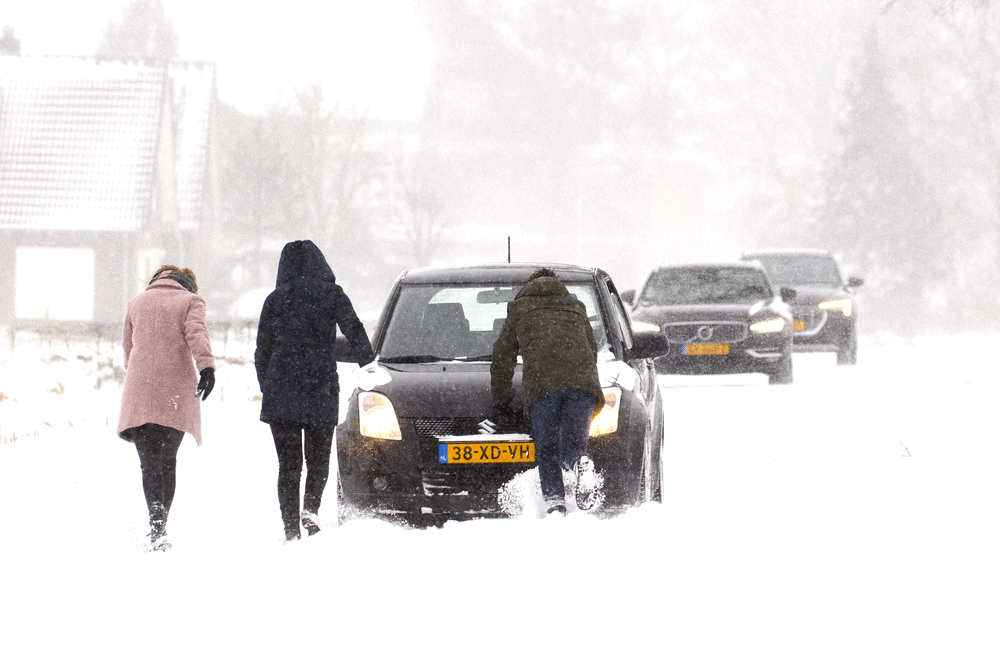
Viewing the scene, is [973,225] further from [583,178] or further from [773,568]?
[773,568]

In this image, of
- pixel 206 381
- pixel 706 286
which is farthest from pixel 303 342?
pixel 706 286

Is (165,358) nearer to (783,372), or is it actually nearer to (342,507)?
(342,507)

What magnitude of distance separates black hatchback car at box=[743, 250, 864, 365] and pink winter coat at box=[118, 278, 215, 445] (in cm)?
1530

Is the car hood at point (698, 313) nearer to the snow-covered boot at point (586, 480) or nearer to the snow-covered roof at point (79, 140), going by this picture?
the snow-covered boot at point (586, 480)

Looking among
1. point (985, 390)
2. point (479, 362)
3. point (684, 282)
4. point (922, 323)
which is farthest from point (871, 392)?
point (922, 323)

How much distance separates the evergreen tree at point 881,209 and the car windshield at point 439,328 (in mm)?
46546

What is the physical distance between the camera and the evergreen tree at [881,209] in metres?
53.8

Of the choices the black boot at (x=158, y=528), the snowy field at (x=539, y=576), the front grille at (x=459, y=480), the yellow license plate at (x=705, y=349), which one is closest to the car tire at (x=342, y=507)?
the snowy field at (x=539, y=576)

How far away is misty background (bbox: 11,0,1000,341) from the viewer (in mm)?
55438

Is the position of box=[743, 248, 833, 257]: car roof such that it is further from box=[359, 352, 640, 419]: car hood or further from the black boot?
the black boot

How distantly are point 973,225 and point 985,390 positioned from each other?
1801 inches

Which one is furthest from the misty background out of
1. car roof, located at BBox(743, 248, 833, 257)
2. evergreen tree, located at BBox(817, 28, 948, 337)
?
car roof, located at BBox(743, 248, 833, 257)

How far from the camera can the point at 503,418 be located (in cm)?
749

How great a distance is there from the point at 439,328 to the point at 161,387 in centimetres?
158
